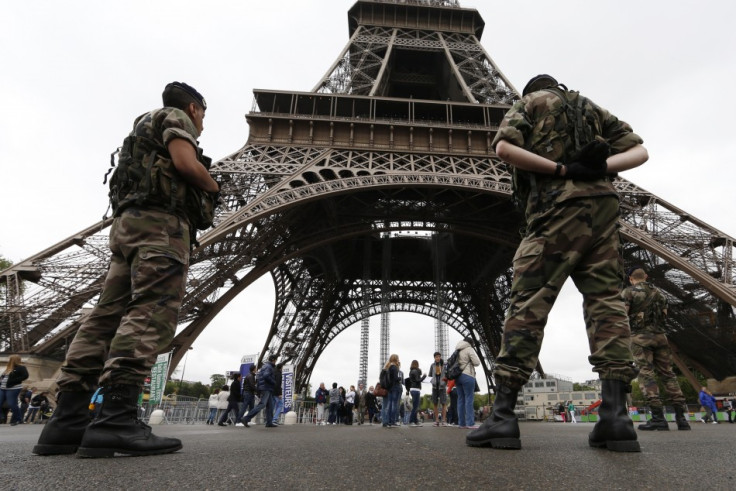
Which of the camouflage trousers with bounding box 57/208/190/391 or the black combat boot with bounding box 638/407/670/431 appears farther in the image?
the black combat boot with bounding box 638/407/670/431

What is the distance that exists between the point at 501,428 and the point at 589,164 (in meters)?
1.58

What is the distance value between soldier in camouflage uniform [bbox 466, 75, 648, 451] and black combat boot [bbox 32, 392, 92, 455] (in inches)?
87.4

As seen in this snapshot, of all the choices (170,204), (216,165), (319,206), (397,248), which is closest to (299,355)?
(397,248)

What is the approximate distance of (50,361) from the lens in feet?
39.8

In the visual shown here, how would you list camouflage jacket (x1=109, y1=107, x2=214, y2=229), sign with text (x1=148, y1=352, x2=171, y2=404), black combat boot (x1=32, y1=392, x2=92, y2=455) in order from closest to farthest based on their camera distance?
black combat boot (x1=32, y1=392, x2=92, y2=455), camouflage jacket (x1=109, y1=107, x2=214, y2=229), sign with text (x1=148, y1=352, x2=171, y2=404)

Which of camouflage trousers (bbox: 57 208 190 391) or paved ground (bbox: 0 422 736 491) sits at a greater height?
camouflage trousers (bbox: 57 208 190 391)

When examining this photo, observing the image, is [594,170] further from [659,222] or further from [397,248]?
[397,248]

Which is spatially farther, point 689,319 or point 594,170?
point 689,319

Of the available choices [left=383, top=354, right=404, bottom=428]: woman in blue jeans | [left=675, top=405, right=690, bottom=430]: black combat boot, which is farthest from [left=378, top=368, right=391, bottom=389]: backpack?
[left=675, top=405, right=690, bottom=430]: black combat boot

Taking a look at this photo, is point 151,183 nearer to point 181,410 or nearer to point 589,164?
point 589,164

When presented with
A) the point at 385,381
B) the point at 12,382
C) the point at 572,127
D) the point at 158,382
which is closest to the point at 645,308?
the point at 572,127

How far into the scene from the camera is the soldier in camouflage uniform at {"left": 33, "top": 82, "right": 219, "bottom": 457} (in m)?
2.29

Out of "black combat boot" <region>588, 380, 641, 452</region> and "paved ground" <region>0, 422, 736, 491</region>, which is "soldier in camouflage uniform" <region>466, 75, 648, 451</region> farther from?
"paved ground" <region>0, 422, 736, 491</region>

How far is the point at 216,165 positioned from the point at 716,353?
1982 cm
